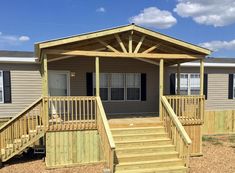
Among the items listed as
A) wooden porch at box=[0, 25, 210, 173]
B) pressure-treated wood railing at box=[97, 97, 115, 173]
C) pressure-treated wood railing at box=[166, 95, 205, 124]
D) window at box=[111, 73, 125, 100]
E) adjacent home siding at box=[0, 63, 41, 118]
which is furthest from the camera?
window at box=[111, 73, 125, 100]

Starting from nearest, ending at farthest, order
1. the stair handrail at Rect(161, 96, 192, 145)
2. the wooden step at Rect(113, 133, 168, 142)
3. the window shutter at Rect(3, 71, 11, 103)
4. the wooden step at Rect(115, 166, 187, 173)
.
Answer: the wooden step at Rect(115, 166, 187, 173) < the stair handrail at Rect(161, 96, 192, 145) < the wooden step at Rect(113, 133, 168, 142) < the window shutter at Rect(3, 71, 11, 103)

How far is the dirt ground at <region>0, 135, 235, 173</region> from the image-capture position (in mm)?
7594

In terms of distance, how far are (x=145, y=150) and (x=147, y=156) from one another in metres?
0.26

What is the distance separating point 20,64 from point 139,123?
20.4ft

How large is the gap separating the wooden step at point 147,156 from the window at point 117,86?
4.73m

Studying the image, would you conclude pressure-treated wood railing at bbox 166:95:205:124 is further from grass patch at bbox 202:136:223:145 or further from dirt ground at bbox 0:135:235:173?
grass patch at bbox 202:136:223:145

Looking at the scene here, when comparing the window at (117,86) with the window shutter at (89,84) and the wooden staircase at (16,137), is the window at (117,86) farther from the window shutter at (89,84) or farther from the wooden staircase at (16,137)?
the wooden staircase at (16,137)

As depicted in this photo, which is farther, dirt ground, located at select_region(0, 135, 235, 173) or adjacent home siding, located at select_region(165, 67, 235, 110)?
adjacent home siding, located at select_region(165, 67, 235, 110)

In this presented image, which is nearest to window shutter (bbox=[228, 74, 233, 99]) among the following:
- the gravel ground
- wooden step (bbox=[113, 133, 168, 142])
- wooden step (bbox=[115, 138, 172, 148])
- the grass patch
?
the grass patch

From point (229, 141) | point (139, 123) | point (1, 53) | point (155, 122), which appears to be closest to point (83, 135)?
point (139, 123)

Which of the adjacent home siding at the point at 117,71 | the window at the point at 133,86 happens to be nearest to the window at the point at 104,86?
the adjacent home siding at the point at 117,71

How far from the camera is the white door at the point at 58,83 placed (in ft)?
36.4

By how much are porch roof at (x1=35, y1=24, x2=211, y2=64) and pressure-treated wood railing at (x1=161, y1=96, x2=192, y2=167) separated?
1929 millimetres

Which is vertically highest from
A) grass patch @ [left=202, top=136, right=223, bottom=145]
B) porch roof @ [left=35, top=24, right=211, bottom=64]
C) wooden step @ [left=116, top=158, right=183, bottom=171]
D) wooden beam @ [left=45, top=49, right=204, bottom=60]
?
porch roof @ [left=35, top=24, right=211, bottom=64]
